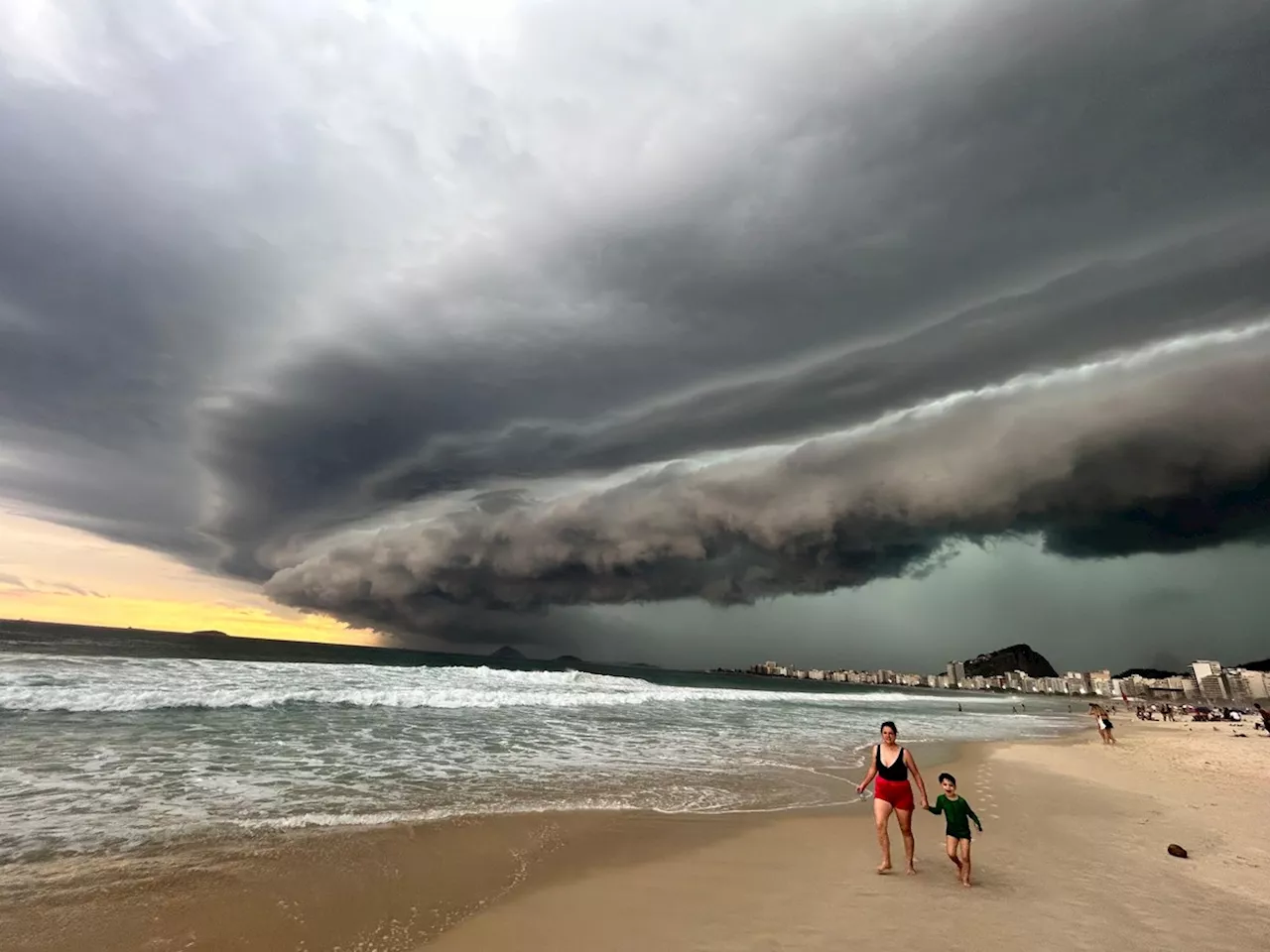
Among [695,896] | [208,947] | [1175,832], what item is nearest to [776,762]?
[1175,832]

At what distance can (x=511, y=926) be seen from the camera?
6.13m

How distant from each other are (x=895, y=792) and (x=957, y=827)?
0.81 meters

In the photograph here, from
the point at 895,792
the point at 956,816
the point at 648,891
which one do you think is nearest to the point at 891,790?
the point at 895,792

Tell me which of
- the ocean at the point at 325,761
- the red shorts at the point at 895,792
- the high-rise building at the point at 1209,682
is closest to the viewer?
the red shorts at the point at 895,792

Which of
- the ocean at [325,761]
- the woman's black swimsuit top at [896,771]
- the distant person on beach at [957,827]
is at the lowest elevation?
the ocean at [325,761]

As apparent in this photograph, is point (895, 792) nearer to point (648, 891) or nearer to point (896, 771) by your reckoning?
point (896, 771)

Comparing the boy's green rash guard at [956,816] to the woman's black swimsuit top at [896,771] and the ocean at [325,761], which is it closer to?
the woman's black swimsuit top at [896,771]

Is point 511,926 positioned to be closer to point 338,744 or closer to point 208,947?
point 208,947

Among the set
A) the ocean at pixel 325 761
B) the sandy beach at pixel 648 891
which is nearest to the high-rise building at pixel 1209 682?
the ocean at pixel 325 761

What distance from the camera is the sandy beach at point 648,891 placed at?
5.87 metres

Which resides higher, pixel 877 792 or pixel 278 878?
pixel 877 792

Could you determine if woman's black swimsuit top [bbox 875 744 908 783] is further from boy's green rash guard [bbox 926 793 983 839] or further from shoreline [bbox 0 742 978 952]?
shoreline [bbox 0 742 978 952]

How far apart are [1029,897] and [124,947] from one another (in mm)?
9618

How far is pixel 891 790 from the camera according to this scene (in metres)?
8.38
